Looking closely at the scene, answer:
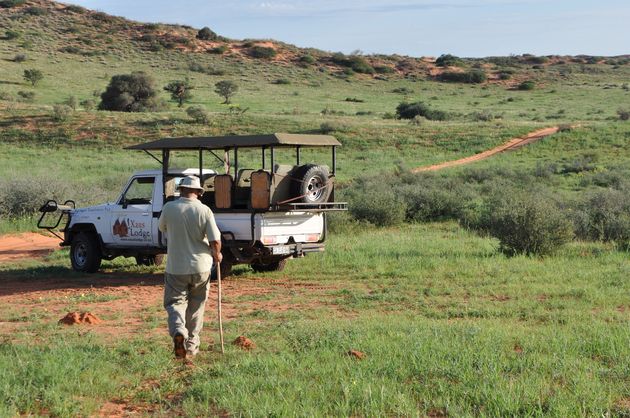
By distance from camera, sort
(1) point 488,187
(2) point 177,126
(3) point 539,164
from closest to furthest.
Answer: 1. (1) point 488,187
2. (3) point 539,164
3. (2) point 177,126

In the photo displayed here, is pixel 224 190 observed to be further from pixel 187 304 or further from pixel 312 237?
pixel 187 304

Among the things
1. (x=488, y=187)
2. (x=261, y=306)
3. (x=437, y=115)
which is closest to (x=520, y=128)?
(x=437, y=115)

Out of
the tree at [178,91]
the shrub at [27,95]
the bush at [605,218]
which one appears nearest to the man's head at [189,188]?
the bush at [605,218]

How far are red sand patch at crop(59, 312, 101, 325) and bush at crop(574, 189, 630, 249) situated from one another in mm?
9952

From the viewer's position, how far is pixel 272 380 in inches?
Result: 243

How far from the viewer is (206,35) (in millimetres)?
96375

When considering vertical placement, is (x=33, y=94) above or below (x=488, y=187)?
above

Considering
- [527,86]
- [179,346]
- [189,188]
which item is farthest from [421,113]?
[179,346]

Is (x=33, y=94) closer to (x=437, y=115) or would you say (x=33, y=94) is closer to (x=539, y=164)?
(x=437, y=115)

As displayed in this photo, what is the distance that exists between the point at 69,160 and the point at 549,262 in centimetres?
2715

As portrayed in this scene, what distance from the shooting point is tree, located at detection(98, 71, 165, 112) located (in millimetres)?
51450

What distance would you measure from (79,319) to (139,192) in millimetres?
4648

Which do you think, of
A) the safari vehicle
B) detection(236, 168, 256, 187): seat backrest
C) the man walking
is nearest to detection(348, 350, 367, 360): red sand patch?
the man walking

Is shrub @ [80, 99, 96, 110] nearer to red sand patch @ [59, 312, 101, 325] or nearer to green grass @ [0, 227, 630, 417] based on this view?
green grass @ [0, 227, 630, 417]
